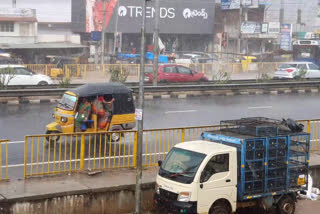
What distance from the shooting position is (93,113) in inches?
581

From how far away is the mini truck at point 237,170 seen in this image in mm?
9703

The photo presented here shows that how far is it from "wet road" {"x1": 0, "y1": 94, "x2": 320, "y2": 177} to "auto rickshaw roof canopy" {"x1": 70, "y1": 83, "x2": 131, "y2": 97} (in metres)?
1.56

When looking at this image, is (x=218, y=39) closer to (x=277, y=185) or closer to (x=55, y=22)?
(x=55, y=22)

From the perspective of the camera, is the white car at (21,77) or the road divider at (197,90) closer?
the road divider at (197,90)

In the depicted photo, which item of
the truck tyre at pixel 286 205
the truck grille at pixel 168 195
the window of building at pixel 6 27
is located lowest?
the truck tyre at pixel 286 205

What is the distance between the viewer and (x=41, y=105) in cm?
2169

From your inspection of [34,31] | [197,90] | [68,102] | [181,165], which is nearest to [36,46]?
[34,31]

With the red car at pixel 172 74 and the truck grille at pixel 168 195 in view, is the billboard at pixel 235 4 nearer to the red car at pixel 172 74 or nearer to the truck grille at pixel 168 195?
the red car at pixel 172 74

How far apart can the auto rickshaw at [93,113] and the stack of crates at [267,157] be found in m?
4.19

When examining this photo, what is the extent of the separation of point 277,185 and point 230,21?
45185mm

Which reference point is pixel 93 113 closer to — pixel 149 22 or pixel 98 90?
pixel 98 90

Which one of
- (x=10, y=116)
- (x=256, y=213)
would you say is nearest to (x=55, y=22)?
(x=10, y=116)

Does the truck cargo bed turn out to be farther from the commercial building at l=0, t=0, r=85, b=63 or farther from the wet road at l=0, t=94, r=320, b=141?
the commercial building at l=0, t=0, r=85, b=63

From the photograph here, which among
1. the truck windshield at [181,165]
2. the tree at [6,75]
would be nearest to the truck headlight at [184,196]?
the truck windshield at [181,165]
